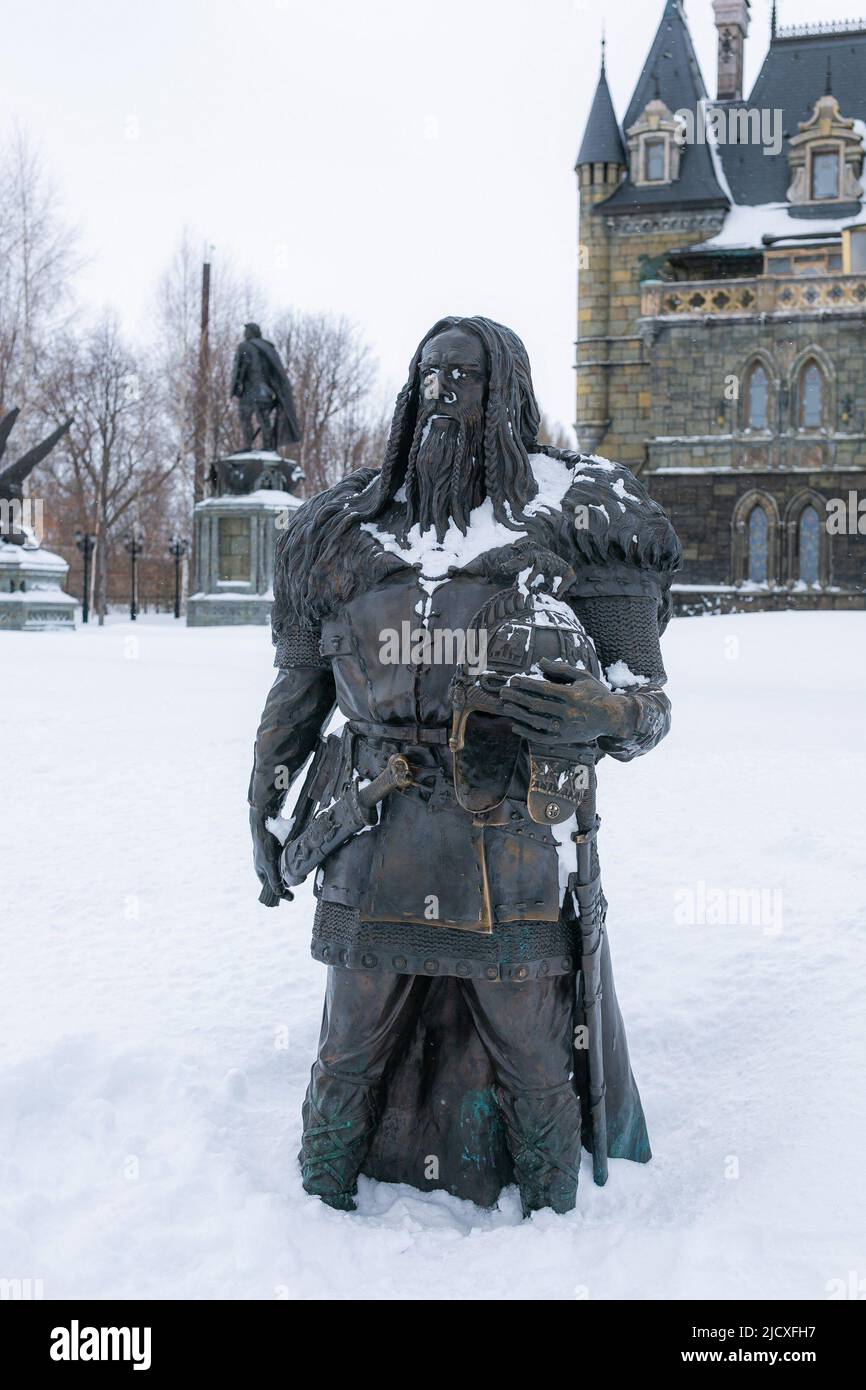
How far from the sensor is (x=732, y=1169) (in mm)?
3475

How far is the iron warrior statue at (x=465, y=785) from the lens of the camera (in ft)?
9.76

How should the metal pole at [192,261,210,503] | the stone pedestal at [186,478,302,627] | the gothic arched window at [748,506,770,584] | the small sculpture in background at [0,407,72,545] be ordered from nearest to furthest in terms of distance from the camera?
the small sculpture in background at [0,407,72,545], the stone pedestal at [186,478,302,627], the gothic arched window at [748,506,770,584], the metal pole at [192,261,210,503]

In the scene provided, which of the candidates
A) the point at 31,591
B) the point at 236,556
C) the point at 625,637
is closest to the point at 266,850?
the point at 625,637

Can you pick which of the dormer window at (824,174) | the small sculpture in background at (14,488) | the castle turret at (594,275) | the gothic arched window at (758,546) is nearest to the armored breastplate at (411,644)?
the small sculpture in background at (14,488)

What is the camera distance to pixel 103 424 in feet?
105

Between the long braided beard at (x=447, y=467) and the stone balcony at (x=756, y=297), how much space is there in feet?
88.1

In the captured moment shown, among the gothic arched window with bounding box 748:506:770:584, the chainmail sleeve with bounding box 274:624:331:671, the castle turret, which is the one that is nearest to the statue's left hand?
the chainmail sleeve with bounding box 274:624:331:671

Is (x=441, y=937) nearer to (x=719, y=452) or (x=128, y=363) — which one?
(x=719, y=452)

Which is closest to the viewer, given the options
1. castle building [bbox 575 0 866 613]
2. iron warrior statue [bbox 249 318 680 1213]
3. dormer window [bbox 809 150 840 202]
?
iron warrior statue [bbox 249 318 680 1213]

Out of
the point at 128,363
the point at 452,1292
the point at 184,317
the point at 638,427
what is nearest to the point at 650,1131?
the point at 452,1292

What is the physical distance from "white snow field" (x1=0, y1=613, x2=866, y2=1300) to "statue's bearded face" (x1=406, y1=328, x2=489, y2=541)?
1.68 metres

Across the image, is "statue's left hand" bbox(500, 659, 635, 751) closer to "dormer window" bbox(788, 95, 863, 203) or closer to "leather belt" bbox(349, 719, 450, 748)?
"leather belt" bbox(349, 719, 450, 748)

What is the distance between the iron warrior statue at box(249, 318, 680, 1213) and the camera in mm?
2975

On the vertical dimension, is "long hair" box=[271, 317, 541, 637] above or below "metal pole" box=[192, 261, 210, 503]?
below
